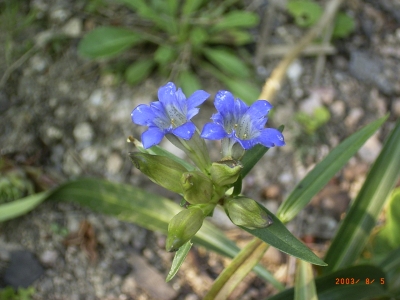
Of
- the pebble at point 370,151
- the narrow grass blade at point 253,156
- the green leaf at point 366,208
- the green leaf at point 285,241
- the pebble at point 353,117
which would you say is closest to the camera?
the green leaf at point 285,241

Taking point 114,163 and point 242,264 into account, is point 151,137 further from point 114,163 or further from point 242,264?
point 114,163

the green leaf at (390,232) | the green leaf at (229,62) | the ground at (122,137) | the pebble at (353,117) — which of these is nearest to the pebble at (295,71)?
the ground at (122,137)

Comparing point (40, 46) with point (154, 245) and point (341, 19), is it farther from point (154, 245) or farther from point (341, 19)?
point (341, 19)

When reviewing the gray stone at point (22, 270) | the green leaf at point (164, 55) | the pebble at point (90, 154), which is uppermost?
the green leaf at point (164, 55)

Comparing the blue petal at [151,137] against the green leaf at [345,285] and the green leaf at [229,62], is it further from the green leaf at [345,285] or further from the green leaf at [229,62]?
the green leaf at [229,62]

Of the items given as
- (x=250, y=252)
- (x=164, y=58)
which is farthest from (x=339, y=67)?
(x=250, y=252)

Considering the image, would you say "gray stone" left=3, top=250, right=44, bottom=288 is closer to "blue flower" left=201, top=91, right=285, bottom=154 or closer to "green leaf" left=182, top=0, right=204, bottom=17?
"blue flower" left=201, top=91, right=285, bottom=154

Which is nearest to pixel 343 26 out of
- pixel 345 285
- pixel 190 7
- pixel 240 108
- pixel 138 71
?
pixel 190 7
